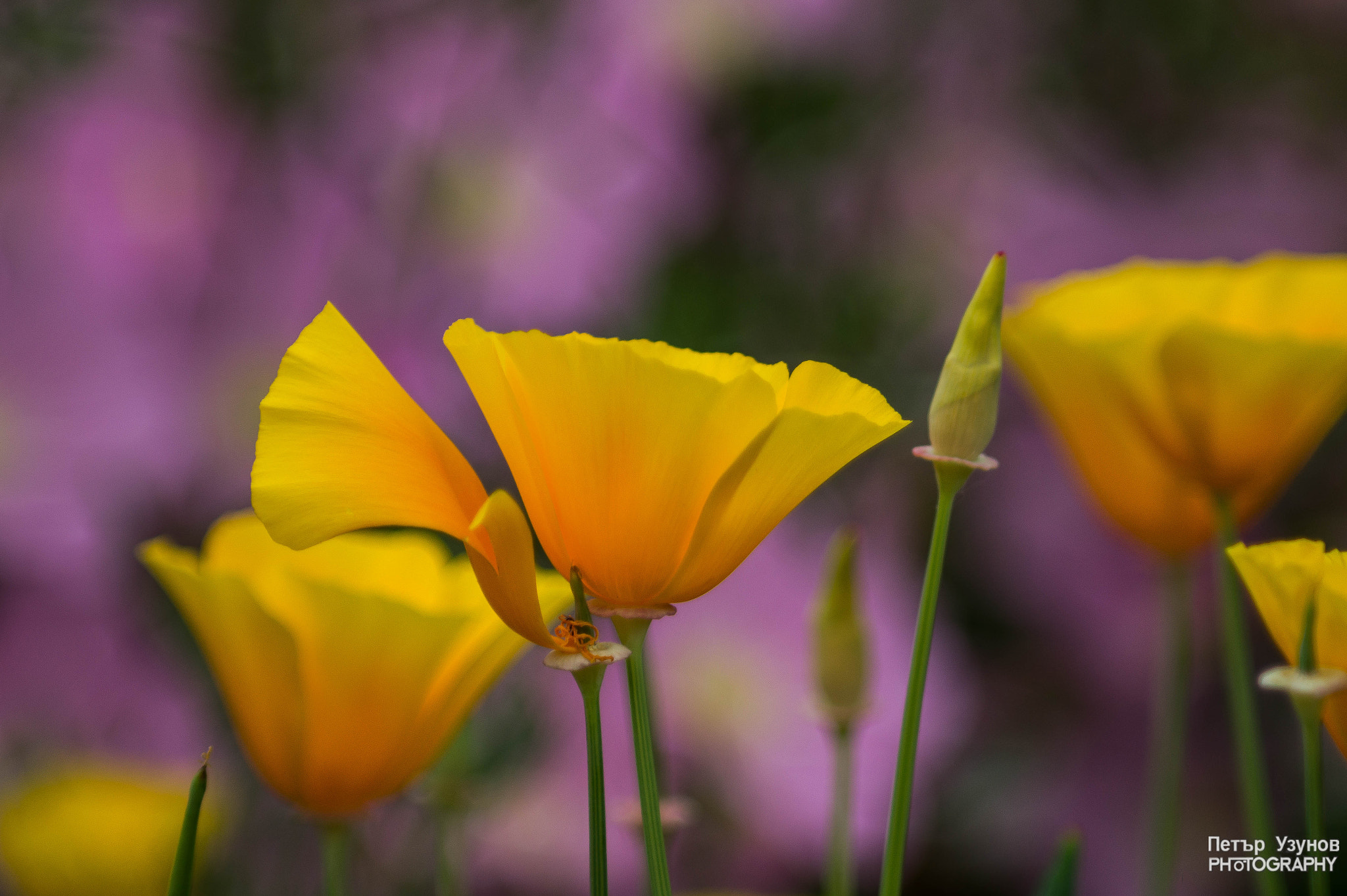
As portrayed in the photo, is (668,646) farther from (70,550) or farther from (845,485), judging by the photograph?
(70,550)

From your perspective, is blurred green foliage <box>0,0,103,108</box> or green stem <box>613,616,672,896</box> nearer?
green stem <box>613,616,672,896</box>

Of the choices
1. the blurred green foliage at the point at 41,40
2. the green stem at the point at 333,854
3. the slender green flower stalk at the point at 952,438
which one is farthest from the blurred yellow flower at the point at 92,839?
the blurred green foliage at the point at 41,40

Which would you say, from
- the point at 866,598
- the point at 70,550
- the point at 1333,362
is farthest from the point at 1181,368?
the point at 70,550

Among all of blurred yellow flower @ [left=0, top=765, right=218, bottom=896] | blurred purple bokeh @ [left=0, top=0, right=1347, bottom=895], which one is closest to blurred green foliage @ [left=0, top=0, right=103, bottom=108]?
blurred purple bokeh @ [left=0, top=0, right=1347, bottom=895]

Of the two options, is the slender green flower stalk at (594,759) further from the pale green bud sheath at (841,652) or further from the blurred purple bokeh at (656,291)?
the blurred purple bokeh at (656,291)

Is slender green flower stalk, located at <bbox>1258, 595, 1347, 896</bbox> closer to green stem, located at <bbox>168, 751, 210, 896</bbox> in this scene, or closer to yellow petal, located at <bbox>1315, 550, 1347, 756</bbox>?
yellow petal, located at <bbox>1315, 550, 1347, 756</bbox>

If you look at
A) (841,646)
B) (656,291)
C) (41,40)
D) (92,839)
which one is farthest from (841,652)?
(41,40)
